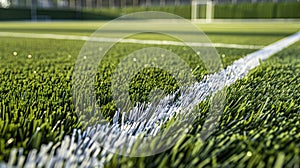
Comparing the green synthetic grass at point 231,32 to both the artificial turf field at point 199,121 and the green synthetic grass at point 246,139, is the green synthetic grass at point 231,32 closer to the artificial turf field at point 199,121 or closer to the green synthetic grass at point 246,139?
the artificial turf field at point 199,121

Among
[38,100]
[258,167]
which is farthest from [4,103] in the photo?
[258,167]

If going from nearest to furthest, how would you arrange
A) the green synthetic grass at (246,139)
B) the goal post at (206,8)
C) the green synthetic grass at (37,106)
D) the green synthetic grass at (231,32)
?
the green synthetic grass at (246,139)
the green synthetic grass at (37,106)
the green synthetic grass at (231,32)
the goal post at (206,8)

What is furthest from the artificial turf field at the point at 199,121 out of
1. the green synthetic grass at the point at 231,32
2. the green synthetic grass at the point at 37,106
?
the green synthetic grass at the point at 231,32

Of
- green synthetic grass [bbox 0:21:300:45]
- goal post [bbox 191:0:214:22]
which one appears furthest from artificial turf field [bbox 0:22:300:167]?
goal post [bbox 191:0:214:22]

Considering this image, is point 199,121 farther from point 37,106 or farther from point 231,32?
point 231,32

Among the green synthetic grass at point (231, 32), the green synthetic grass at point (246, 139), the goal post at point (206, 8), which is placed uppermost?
the goal post at point (206, 8)

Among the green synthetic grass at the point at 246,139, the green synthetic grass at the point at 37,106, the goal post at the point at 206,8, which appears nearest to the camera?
the green synthetic grass at the point at 246,139

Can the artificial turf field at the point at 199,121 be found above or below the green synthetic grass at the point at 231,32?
below

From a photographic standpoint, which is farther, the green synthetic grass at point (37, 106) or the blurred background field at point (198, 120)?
the green synthetic grass at point (37, 106)

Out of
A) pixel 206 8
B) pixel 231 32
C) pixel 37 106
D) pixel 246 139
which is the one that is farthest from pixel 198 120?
pixel 206 8

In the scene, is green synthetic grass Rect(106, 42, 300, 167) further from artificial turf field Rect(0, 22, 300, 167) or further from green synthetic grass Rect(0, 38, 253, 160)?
green synthetic grass Rect(0, 38, 253, 160)

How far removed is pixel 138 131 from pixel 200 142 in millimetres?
233

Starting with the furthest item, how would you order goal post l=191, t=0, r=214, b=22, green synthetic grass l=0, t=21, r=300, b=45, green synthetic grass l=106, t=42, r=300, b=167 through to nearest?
goal post l=191, t=0, r=214, b=22 → green synthetic grass l=0, t=21, r=300, b=45 → green synthetic grass l=106, t=42, r=300, b=167

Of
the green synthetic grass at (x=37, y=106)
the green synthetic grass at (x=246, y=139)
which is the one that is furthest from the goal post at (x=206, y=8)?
the green synthetic grass at (x=246, y=139)
